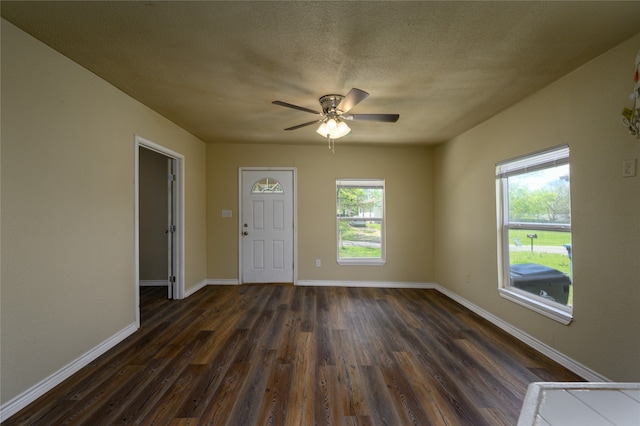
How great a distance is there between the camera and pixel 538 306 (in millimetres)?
2334

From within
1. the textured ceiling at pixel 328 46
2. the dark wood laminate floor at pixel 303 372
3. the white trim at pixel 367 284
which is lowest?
the dark wood laminate floor at pixel 303 372

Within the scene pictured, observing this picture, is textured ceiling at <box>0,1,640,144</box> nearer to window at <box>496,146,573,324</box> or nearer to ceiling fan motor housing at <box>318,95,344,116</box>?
ceiling fan motor housing at <box>318,95,344,116</box>

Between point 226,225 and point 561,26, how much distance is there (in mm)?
4415

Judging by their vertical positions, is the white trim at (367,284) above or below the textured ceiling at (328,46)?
below

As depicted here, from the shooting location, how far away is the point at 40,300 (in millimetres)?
1689

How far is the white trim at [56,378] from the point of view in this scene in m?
1.52

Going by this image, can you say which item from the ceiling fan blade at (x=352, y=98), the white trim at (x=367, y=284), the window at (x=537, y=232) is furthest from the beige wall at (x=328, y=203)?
the ceiling fan blade at (x=352, y=98)

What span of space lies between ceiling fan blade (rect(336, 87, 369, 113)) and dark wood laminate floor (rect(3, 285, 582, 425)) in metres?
2.18

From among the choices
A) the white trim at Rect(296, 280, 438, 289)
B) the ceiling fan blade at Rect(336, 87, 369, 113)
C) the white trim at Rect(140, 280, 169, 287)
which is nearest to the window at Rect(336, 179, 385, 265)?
the white trim at Rect(296, 280, 438, 289)

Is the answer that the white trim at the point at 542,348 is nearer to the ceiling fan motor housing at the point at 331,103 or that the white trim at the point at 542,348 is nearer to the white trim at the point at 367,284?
the white trim at the point at 367,284

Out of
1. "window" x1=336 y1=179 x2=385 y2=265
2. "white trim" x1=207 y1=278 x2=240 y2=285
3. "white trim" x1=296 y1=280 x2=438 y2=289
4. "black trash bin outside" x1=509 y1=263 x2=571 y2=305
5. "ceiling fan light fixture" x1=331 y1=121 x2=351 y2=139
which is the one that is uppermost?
"ceiling fan light fixture" x1=331 y1=121 x2=351 y2=139

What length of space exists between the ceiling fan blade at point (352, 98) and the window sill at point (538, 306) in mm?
2457

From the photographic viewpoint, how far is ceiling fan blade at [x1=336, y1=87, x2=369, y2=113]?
193 centimetres

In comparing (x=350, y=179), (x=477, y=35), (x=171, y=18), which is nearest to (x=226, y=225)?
(x=350, y=179)
